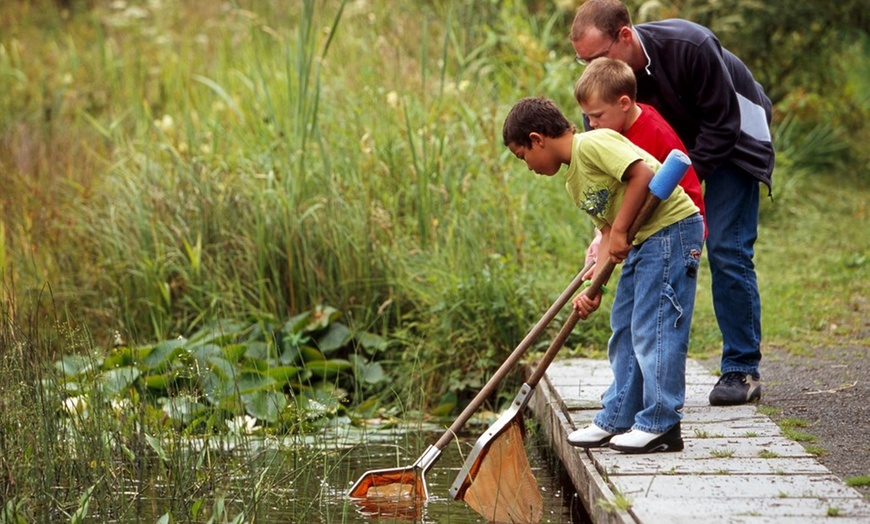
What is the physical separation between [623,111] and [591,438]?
1118 mm

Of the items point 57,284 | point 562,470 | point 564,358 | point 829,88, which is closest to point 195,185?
point 57,284

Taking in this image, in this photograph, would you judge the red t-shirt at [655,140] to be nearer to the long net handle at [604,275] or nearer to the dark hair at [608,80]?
the dark hair at [608,80]

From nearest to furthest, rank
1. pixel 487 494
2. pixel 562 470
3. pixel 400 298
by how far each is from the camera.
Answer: pixel 487 494, pixel 562 470, pixel 400 298

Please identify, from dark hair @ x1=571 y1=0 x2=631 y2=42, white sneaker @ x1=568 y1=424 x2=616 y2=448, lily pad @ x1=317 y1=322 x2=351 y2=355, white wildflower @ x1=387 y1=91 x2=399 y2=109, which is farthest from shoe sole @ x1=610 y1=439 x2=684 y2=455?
white wildflower @ x1=387 y1=91 x2=399 y2=109

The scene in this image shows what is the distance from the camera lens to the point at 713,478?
11.7 feet

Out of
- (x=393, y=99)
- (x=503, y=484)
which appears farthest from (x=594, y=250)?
(x=393, y=99)

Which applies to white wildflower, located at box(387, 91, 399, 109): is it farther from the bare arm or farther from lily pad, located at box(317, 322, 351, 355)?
the bare arm

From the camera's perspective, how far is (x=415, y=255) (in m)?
6.87

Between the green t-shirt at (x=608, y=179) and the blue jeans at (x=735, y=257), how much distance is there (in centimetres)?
74

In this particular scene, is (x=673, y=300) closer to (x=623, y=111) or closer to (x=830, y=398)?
(x=623, y=111)

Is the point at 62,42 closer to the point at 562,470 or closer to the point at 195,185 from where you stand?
the point at 195,185

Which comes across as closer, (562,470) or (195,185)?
(562,470)

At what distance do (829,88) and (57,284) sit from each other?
8.41m

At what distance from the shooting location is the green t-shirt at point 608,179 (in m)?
3.73
